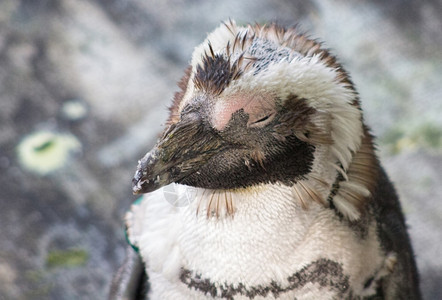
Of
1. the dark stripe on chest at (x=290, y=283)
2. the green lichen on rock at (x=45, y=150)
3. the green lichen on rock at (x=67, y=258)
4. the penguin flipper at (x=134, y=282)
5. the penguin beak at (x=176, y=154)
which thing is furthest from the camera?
the green lichen on rock at (x=45, y=150)

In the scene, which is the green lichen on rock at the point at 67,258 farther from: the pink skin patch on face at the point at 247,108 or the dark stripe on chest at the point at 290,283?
the pink skin patch on face at the point at 247,108

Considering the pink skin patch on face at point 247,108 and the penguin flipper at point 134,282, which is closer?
the pink skin patch on face at point 247,108

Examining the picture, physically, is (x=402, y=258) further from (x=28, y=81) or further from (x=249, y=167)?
(x=28, y=81)

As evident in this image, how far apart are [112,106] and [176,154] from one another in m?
1.47

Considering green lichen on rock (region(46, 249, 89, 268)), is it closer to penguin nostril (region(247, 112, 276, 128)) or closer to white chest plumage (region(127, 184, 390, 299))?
white chest plumage (region(127, 184, 390, 299))

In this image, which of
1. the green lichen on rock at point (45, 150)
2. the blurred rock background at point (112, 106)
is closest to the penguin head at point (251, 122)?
the blurred rock background at point (112, 106)

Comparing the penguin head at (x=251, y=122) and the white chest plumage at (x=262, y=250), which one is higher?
the penguin head at (x=251, y=122)

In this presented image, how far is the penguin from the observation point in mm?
993

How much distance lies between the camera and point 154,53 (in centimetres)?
250

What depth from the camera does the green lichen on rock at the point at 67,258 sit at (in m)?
2.04

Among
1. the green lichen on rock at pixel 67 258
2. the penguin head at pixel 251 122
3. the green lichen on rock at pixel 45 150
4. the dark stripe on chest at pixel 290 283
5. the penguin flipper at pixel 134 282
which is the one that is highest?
the green lichen on rock at pixel 45 150

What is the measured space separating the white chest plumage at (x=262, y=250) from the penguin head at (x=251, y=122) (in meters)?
0.06

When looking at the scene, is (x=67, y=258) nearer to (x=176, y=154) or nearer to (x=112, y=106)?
(x=112, y=106)

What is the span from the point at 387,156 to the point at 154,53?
1.10 m
